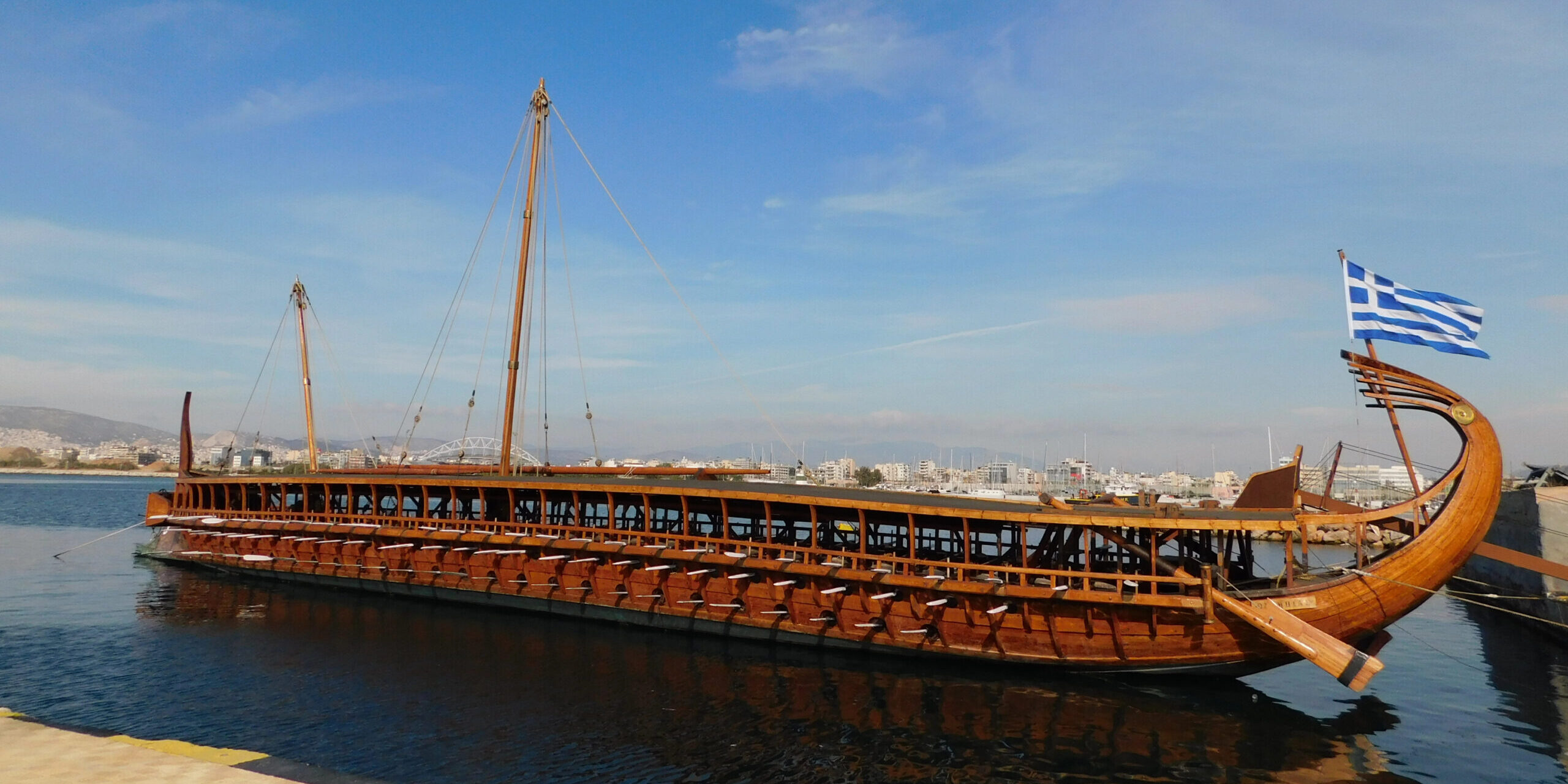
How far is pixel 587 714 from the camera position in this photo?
17.5 meters

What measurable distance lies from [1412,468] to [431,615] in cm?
2956

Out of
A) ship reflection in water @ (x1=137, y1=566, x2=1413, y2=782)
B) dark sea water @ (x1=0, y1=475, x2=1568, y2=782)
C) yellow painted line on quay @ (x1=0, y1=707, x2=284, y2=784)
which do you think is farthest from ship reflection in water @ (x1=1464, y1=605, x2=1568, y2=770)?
yellow painted line on quay @ (x1=0, y1=707, x2=284, y2=784)

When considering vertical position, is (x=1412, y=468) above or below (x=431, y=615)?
above

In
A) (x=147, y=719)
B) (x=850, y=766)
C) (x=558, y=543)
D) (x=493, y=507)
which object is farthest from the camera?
(x=493, y=507)

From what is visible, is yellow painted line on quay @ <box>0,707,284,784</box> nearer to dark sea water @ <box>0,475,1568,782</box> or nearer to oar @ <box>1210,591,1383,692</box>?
dark sea water @ <box>0,475,1568,782</box>

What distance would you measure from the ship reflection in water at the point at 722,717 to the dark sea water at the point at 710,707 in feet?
0.22

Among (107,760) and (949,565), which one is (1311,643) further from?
(107,760)

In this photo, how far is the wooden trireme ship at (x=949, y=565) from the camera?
17938 mm

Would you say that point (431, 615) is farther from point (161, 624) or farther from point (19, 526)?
point (19, 526)

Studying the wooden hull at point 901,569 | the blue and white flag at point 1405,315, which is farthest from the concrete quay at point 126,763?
the blue and white flag at point 1405,315

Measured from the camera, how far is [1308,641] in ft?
54.1

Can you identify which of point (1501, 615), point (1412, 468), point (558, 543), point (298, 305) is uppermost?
point (298, 305)

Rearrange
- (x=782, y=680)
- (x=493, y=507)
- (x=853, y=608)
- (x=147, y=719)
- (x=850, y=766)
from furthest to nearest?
(x=493, y=507)
(x=853, y=608)
(x=782, y=680)
(x=147, y=719)
(x=850, y=766)

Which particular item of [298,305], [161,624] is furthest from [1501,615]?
[298,305]
